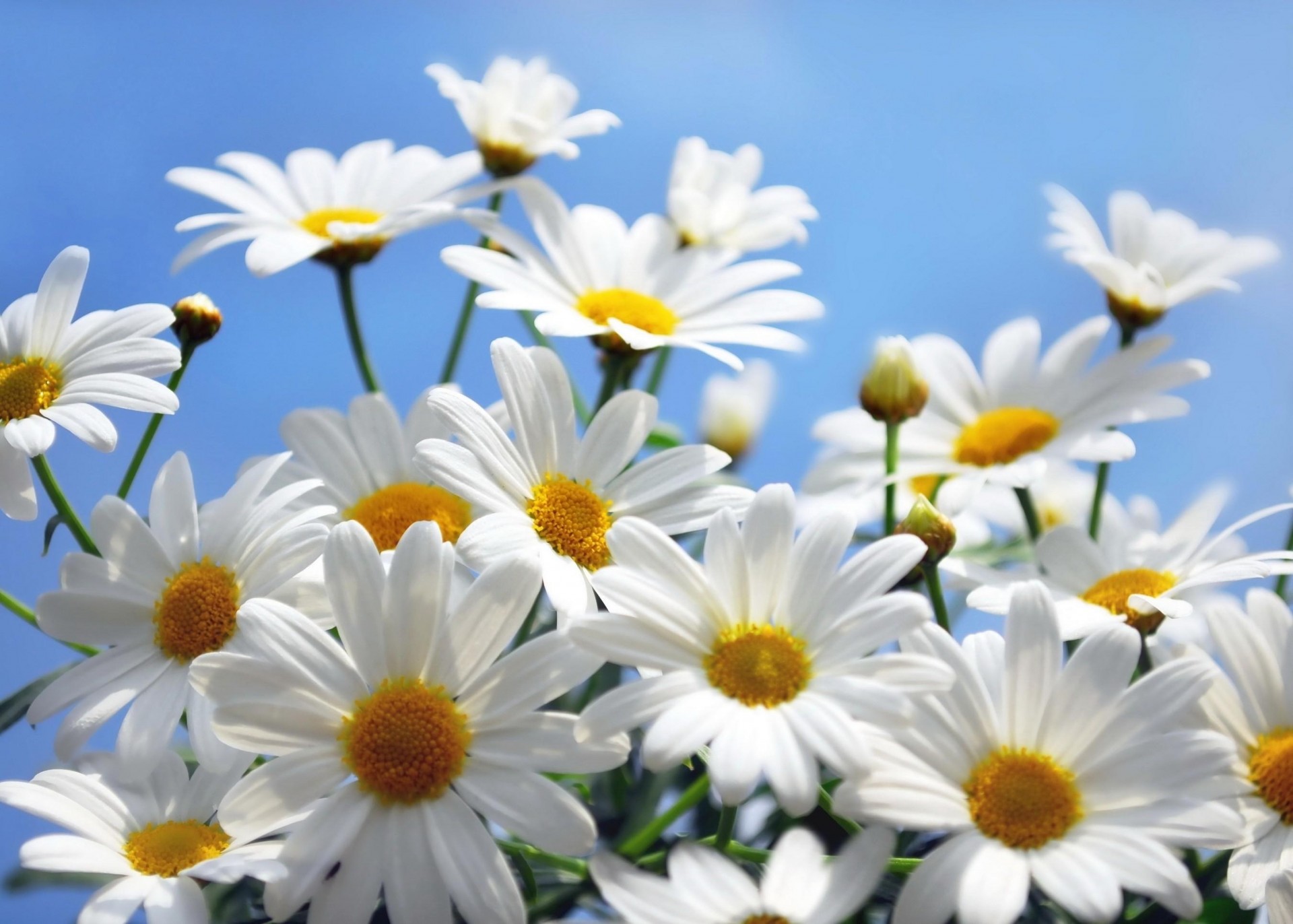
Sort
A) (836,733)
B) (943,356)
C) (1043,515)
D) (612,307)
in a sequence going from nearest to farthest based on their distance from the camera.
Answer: (836,733) → (612,307) → (943,356) → (1043,515)

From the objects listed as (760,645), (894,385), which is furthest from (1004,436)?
(760,645)

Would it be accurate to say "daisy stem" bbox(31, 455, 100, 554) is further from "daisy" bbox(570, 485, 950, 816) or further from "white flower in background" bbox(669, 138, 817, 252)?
"white flower in background" bbox(669, 138, 817, 252)

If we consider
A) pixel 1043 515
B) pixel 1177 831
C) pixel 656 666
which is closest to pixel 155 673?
pixel 656 666

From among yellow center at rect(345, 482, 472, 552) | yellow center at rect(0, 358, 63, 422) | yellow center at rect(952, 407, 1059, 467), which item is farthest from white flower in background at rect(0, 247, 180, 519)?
yellow center at rect(952, 407, 1059, 467)

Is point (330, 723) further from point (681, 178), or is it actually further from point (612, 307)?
point (681, 178)

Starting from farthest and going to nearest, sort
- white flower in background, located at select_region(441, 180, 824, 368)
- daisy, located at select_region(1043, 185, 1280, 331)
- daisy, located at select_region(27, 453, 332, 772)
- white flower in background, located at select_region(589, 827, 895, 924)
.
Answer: daisy, located at select_region(1043, 185, 1280, 331) → white flower in background, located at select_region(441, 180, 824, 368) → daisy, located at select_region(27, 453, 332, 772) → white flower in background, located at select_region(589, 827, 895, 924)

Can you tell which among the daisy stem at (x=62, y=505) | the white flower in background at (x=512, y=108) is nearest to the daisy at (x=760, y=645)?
the daisy stem at (x=62, y=505)

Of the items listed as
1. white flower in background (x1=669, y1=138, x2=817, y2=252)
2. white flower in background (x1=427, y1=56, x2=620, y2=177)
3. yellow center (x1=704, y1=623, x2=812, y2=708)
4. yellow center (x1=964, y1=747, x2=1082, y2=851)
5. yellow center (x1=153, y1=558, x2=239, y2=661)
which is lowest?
yellow center (x1=964, y1=747, x2=1082, y2=851)
